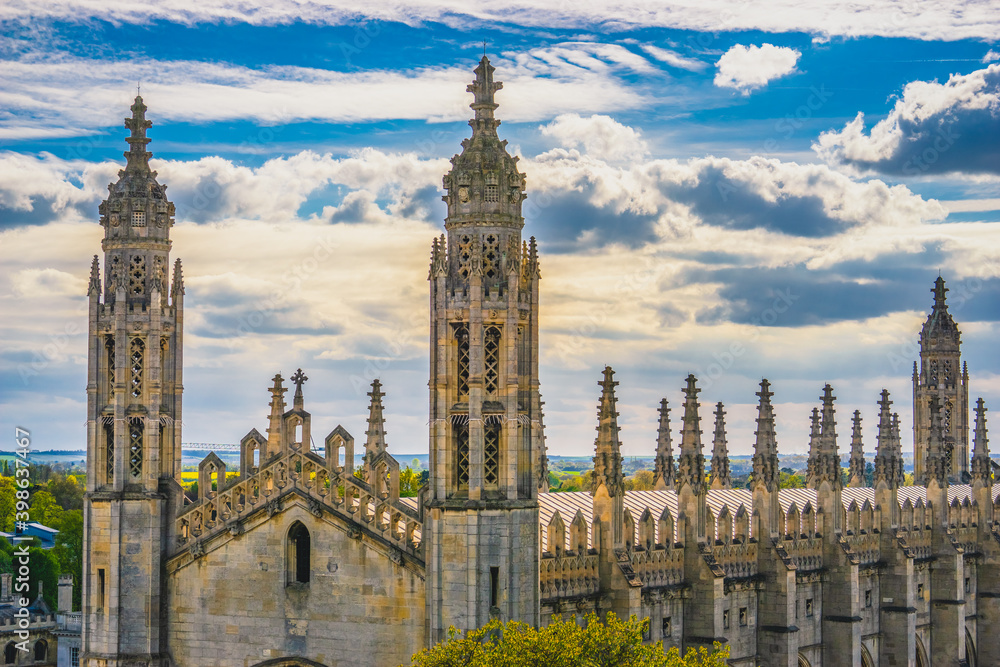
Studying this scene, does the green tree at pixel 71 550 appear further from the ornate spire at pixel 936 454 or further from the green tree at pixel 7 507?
the ornate spire at pixel 936 454

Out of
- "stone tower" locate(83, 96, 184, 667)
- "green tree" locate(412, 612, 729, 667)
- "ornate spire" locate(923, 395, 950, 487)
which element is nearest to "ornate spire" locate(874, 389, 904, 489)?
"ornate spire" locate(923, 395, 950, 487)

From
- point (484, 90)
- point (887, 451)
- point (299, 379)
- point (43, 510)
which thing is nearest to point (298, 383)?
point (299, 379)

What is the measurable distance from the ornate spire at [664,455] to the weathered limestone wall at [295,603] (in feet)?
94.9

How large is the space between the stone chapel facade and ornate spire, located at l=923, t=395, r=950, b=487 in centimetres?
2053

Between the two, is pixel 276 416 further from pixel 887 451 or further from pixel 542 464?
pixel 887 451

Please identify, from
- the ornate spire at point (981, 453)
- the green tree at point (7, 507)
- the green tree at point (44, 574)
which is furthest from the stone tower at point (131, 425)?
the green tree at point (7, 507)

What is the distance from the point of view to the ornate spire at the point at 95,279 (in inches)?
2272

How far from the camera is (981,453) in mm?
93312

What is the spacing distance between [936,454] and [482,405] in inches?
1870

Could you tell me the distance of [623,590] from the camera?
57969 mm

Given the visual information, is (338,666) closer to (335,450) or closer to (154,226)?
(335,450)

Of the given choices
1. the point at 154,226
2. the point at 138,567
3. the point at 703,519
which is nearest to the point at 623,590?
the point at 703,519

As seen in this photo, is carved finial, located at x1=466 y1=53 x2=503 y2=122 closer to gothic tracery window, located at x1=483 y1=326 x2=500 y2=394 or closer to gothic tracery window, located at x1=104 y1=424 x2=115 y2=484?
gothic tracery window, located at x1=483 y1=326 x2=500 y2=394

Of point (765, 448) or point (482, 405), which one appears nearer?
point (482, 405)
